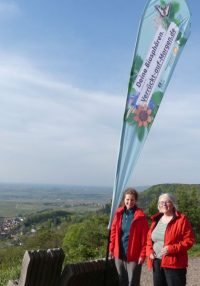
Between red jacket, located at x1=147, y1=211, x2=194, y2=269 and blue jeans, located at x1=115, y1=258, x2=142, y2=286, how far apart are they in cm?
37

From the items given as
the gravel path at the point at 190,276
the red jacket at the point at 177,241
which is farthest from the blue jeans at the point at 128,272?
the gravel path at the point at 190,276

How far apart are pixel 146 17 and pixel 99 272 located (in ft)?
11.3

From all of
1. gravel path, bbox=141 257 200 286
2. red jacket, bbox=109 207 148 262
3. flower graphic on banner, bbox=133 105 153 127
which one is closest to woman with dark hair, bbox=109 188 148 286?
red jacket, bbox=109 207 148 262

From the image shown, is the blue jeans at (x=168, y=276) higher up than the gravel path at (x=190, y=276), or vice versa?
the blue jeans at (x=168, y=276)

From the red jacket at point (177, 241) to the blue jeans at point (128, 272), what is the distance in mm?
368

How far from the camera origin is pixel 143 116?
624cm

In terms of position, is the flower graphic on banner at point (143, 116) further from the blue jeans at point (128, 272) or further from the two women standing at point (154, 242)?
the blue jeans at point (128, 272)

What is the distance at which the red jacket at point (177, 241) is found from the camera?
5.00 m

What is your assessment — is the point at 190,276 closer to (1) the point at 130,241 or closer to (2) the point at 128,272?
(2) the point at 128,272

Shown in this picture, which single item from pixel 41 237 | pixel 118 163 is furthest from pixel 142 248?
pixel 41 237

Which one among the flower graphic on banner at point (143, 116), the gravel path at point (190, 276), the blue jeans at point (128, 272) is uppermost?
the flower graphic on banner at point (143, 116)

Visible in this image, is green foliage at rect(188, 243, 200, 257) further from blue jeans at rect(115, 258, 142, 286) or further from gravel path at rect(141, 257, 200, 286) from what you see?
blue jeans at rect(115, 258, 142, 286)

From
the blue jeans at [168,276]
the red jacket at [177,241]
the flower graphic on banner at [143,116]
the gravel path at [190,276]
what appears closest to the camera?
the red jacket at [177,241]

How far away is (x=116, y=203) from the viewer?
19.2 feet
